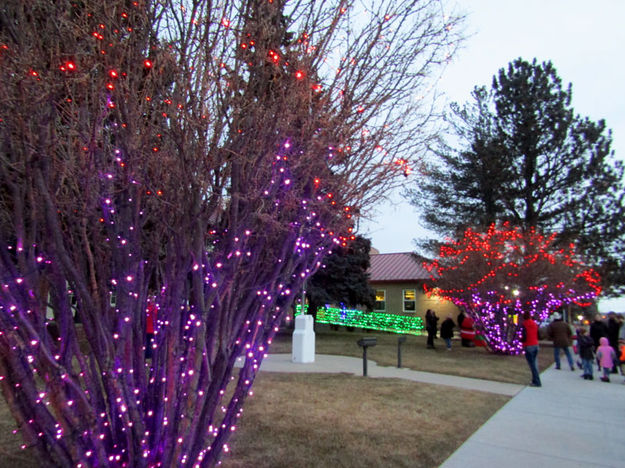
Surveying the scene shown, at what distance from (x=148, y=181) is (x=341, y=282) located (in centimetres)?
1971

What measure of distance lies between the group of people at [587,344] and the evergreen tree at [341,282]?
1014 centimetres

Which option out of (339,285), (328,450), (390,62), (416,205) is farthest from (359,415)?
(416,205)

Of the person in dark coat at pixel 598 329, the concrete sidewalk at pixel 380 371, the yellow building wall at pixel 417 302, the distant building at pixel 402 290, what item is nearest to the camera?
the concrete sidewalk at pixel 380 371

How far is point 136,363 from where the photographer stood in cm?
366

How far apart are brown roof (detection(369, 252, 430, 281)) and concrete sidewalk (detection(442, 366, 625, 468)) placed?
23.4 m

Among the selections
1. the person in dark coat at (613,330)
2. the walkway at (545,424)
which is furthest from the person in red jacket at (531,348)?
the person in dark coat at (613,330)

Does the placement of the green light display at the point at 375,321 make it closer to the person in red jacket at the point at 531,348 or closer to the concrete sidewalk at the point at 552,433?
the person in red jacket at the point at 531,348

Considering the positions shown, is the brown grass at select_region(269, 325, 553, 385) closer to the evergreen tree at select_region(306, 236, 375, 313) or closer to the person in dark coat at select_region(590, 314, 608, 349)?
the person in dark coat at select_region(590, 314, 608, 349)

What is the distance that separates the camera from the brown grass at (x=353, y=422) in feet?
17.0

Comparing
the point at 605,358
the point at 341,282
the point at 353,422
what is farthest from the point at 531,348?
the point at 341,282

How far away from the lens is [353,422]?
6.54m

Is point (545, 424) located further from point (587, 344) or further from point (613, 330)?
point (613, 330)

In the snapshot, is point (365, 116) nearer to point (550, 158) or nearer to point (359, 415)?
point (359, 415)

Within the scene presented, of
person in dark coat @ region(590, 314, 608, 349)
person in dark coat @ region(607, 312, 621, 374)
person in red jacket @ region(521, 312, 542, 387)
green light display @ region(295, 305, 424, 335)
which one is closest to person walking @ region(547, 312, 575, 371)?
person in dark coat @ region(590, 314, 608, 349)
